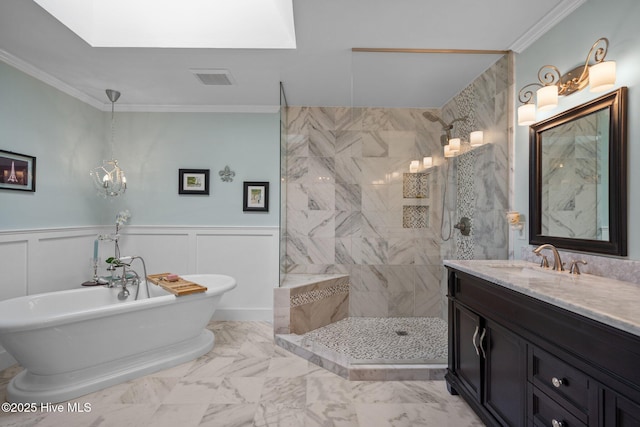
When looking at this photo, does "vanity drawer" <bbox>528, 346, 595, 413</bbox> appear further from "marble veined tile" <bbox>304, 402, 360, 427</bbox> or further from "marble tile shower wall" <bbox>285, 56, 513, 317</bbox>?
"marble tile shower wall" <bbox>285, 56, 513, 317</bbox>

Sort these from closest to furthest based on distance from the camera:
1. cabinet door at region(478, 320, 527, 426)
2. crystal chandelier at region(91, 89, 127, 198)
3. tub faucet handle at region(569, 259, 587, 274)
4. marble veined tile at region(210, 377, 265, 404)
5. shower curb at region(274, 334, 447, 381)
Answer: cabinet door at region(478, 320, 527, 426) → tub faucet handle at region(569, 259, 587, 274) → marble veined tile at region(210, 377, 265, 404) → shower curb at region(274, 334, 447, 381) → crystal chandelier at region(91, 89, 127, 198)

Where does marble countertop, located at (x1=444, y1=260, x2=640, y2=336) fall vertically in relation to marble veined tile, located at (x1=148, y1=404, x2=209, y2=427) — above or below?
above

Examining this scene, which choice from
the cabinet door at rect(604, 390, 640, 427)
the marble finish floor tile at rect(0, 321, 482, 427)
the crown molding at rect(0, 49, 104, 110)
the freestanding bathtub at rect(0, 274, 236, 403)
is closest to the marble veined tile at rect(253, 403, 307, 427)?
the marble finish floor tile at rect(0, 321, 482, 427)

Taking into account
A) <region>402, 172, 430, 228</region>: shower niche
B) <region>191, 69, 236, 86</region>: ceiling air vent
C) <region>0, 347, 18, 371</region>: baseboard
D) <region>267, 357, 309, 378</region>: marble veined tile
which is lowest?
<region>267, 357, 309, 378</region>: marble veined tile

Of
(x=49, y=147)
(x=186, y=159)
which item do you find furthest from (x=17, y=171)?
(x=186, y=159)

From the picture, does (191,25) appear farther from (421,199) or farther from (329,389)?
(329,389)

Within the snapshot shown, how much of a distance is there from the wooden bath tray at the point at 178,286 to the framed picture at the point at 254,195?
1.14 meters

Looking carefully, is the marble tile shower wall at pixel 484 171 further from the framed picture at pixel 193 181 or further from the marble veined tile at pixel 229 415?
the framed picture at pixel 193 181

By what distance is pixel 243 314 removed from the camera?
3.74 metres

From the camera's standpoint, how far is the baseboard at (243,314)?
373 cm

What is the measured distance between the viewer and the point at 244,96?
3.47 metres

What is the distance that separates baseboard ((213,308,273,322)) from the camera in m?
3.73

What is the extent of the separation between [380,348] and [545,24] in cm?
257

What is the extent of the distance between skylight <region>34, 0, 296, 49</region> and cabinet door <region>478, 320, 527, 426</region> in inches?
91.4
